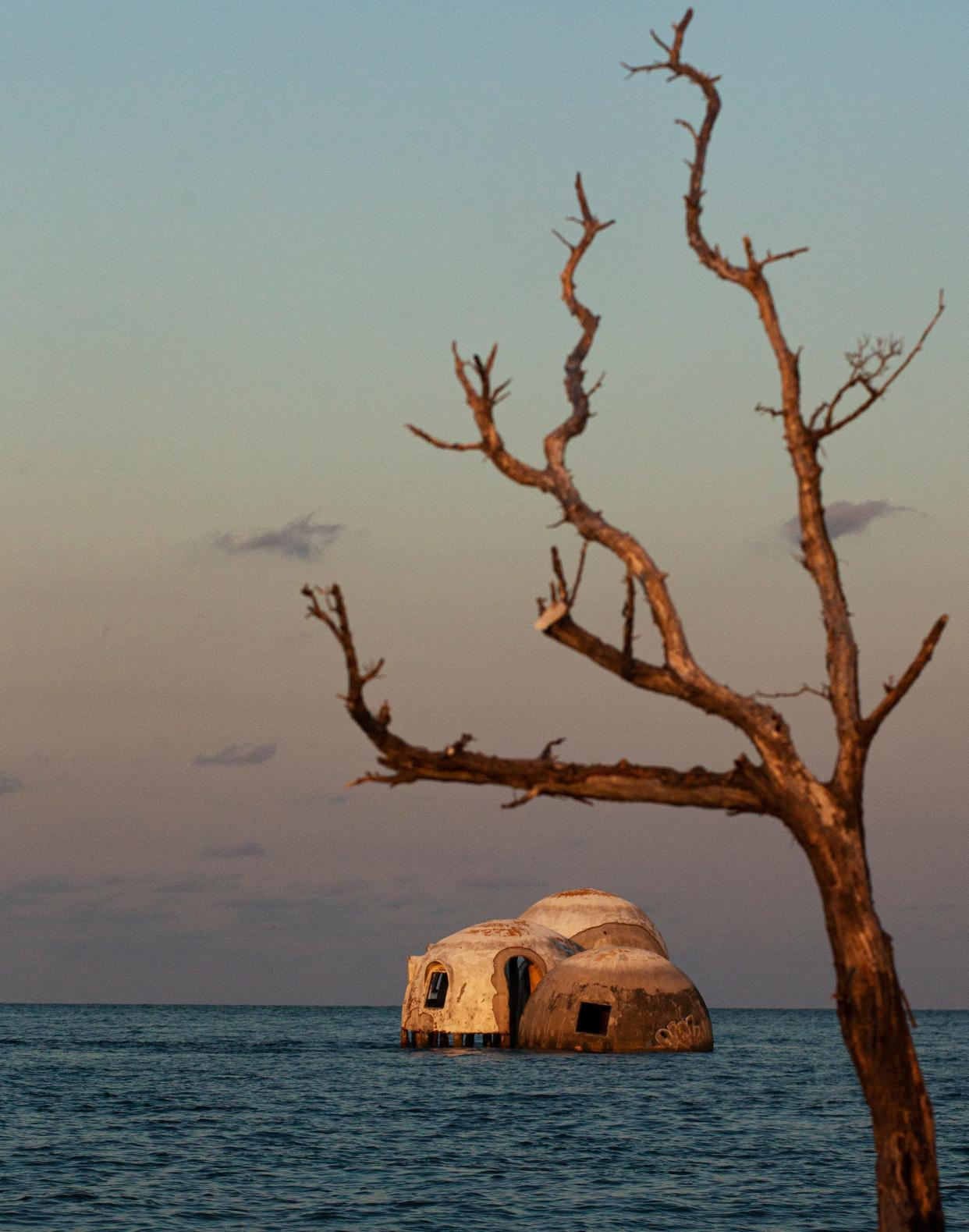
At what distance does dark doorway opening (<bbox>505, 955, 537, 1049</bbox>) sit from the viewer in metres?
55.6

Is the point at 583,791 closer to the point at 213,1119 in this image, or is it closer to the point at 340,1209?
the point at 340,1209

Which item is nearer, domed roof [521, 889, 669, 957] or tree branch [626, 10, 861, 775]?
tree branch [626, 10, 861, 775]

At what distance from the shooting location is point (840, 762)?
1012cm

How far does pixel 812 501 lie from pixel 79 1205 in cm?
1722

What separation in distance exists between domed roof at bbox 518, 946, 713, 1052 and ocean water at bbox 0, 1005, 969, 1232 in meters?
1.14

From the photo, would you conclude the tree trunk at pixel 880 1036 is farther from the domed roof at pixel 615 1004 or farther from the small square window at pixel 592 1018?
the small square window at pixel 592 1018

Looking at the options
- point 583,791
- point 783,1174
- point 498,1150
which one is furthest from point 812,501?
point 498,1150

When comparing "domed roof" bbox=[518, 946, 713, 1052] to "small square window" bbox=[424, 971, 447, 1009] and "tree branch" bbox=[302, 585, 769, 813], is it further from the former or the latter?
"tree branch" bbox=[302, 585, 769, 813]

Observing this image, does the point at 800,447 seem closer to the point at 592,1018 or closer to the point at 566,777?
the point at 566,777

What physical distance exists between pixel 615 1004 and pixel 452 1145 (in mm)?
20952

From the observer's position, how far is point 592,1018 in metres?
53.1

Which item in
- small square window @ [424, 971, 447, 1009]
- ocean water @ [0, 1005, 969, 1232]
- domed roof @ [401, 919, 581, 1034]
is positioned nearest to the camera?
ocean water @ [0, 1005, 969, 1232]

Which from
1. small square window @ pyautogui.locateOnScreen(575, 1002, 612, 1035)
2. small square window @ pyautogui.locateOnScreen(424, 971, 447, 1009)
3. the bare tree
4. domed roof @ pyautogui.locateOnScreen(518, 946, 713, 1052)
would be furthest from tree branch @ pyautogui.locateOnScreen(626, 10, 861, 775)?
small square window @ pyautogui.locateOnScreen(424, 971, 447, 1009)

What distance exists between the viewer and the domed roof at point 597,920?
196 ft
